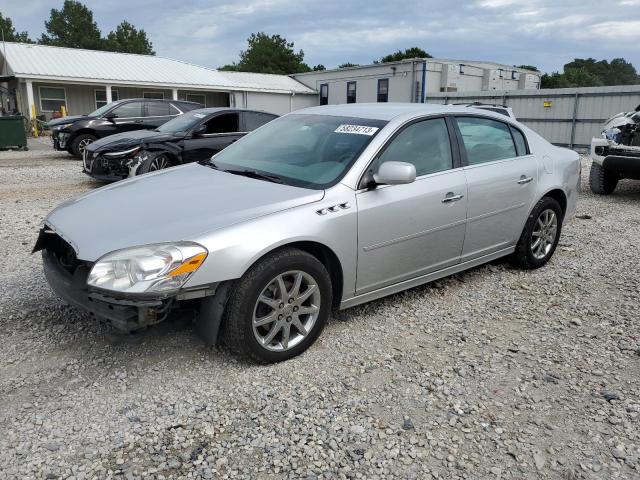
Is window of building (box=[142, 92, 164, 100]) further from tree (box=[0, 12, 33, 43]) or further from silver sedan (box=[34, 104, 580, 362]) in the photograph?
tree (box=[0, 12, 33, 43])

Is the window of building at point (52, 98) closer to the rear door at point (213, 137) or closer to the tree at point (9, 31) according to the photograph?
the rear door at point (213, 137)

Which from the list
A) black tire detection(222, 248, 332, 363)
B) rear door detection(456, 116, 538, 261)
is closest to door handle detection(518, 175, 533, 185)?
rear door detection(456, 116, 538, 261)

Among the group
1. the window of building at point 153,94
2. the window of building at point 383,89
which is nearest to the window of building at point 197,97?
the window of building at point 153,94

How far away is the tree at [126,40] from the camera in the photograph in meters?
69.2

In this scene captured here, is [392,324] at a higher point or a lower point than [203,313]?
lower

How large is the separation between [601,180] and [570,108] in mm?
10952

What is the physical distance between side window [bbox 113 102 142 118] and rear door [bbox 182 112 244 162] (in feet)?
17.4

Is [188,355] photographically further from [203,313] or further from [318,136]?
[318,136]

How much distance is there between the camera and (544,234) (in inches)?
201

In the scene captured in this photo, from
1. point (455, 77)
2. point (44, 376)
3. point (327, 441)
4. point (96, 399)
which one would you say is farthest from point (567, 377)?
point (455, 77)

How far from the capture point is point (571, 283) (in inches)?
189

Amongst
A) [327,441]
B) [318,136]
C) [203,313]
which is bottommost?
[327,441]

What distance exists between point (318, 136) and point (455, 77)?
2739cm

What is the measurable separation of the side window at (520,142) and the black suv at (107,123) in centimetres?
1070
